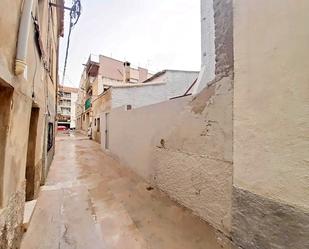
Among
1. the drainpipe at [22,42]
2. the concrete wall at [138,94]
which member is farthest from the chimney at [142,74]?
the drainpipe at [22,42]

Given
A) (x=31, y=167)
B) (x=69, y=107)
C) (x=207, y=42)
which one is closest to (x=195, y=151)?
(x=31, y=167)

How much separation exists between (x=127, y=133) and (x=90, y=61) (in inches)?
637

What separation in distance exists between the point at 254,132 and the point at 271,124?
0.21 metres

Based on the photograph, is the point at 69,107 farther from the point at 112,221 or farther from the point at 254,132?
the point at 254,132

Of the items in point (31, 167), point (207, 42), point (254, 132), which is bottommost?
point (31, 167)

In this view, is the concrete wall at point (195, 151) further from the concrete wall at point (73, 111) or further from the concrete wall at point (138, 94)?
the concrete wall at point (73, 111)

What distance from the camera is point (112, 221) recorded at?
10.7ft

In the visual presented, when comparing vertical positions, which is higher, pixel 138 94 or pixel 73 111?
pixel 73 111

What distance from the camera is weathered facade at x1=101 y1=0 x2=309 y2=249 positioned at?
5.37 feet

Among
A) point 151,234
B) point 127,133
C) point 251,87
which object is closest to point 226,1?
point 251,87

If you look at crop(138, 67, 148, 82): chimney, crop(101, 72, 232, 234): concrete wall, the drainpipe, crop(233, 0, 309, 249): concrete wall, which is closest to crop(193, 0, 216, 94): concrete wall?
crop(101, 72, 232, 234): concrete wall

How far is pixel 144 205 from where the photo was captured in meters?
3.91

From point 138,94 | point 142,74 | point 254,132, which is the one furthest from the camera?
point 142,74

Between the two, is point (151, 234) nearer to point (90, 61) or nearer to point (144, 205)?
point (144, 205)
